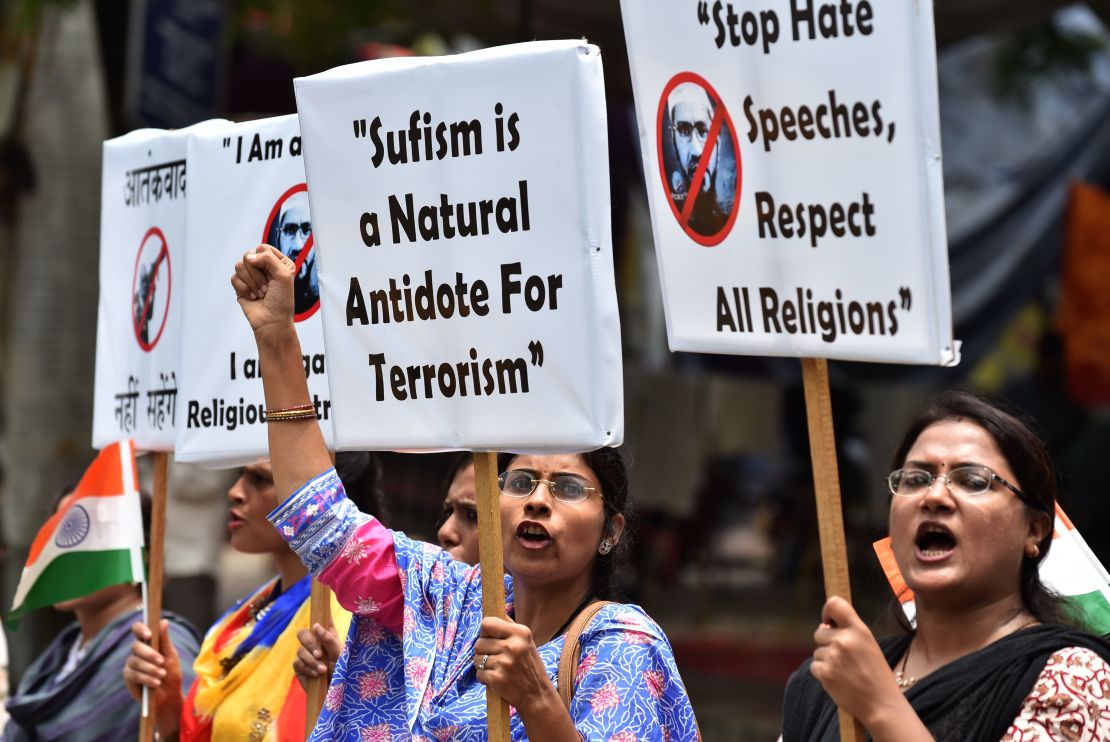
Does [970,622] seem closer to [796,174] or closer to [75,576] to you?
[796,174]

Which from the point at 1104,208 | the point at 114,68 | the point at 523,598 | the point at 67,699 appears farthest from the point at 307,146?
the point at 1104,208

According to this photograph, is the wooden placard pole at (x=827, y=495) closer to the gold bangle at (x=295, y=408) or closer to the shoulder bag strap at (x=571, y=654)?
the shoulder bag strap at (x=571, y=654)

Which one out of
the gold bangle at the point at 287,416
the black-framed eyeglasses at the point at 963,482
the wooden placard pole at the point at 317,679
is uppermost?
the gold bangle at the point at 287,416

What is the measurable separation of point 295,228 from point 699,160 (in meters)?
1.22

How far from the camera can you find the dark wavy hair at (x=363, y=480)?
3.96 metres

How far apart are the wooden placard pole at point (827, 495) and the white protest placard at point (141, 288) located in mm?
1827

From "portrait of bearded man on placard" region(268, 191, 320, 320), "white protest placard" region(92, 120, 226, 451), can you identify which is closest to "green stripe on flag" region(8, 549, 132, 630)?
"white protest placard" region(92, 120, 226, 451)

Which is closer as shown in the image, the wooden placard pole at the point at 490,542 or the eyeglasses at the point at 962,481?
the eyeglasses at the point at 962,481

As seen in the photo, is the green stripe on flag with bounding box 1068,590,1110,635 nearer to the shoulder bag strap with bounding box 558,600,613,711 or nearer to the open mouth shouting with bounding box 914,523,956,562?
the open mouth shouting with bounding box 914,523,956,562

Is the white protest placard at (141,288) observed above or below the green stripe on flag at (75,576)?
above

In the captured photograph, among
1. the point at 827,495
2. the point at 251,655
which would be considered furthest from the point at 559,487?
the point at 251,655

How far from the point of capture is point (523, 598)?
3113mm

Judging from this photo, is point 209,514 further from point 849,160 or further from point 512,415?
point 849,160

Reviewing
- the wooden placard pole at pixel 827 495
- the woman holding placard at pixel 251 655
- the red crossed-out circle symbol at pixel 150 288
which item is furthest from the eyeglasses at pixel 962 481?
the red crossed-out circle symbol at pixel 150 288
